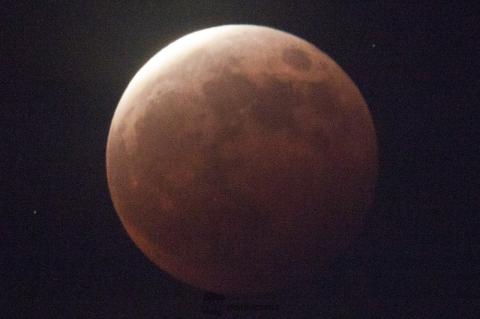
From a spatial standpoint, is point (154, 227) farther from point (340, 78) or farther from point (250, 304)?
point (340, 78)

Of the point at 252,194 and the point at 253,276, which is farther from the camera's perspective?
the point at 253,276

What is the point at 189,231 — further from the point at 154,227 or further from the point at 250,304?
the point at 250,304

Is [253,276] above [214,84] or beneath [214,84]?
beneath

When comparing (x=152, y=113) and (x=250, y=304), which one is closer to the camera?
(x=152, y=113)

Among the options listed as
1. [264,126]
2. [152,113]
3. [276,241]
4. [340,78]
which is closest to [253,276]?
[276,241]

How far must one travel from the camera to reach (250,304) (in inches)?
119

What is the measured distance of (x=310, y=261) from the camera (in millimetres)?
2590

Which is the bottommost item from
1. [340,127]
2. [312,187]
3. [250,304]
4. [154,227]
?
[250,304]

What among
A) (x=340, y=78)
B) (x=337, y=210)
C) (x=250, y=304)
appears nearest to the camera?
(x=337, y=210)

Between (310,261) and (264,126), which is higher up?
(264,126)

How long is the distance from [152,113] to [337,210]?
0.93m

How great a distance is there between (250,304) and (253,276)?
546mm

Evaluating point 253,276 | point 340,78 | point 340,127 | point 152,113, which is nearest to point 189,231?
point 253,276

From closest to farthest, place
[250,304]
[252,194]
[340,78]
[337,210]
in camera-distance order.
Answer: [252,194] < [337,210] < [340,78] < [250,304]
